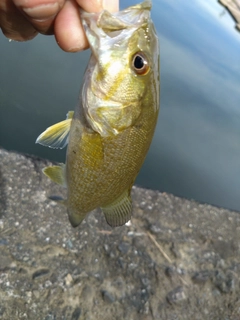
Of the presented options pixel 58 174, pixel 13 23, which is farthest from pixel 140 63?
pixel 13 23

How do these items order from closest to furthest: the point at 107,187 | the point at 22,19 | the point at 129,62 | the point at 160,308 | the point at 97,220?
1. the point at 129,62
2. the point at 107,187
3. the point at 22,19
4. the point at 160,308
5. the point at 97,220

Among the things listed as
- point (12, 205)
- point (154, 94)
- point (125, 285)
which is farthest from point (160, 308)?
point (154, 94)

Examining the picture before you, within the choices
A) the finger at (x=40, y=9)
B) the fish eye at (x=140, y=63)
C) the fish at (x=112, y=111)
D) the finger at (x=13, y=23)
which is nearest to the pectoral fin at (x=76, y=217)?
the fish at (x=112, y=111)

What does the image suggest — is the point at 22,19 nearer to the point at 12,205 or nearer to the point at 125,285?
the point at 12,205

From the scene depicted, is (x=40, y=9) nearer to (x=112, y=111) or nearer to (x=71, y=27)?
(x=71, y=27)

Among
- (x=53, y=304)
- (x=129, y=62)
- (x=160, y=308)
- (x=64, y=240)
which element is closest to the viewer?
(x=129, y=62)

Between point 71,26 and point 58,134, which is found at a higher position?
point 71,26
